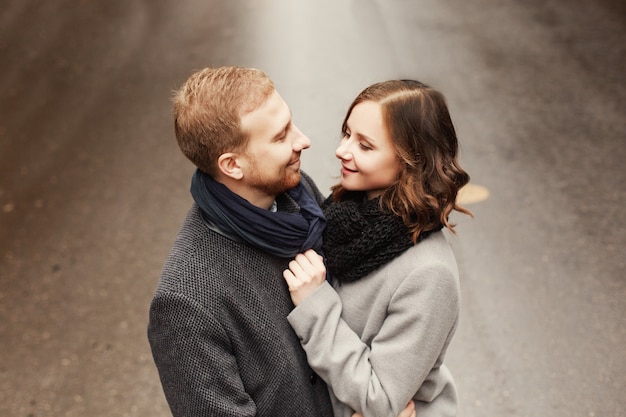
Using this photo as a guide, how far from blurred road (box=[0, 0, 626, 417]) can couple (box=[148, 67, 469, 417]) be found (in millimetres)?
1702

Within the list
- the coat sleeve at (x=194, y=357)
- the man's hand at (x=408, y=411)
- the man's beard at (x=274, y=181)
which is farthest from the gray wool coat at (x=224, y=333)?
the man's hand at (x=408, y=411)

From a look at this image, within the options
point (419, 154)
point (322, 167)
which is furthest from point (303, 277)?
point (322, 167)

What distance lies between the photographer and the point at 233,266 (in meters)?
2.10

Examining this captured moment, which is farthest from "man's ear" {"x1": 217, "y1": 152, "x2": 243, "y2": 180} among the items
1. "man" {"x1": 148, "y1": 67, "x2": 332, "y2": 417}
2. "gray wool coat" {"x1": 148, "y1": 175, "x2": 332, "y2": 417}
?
"gray wool coat" {"x1": 148, "y1": 175, "x2": 332, "y2": 417}

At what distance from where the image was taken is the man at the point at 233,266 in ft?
6.51

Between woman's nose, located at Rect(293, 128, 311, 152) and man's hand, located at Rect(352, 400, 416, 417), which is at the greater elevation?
woman's nose, located at Rect(293, 128, 311, 152)

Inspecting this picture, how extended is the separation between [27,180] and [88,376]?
2338mm

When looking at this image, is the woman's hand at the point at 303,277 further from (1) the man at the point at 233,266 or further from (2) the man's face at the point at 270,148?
(2) the man's face at the point at 270,148

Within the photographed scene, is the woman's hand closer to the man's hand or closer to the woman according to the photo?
the woman

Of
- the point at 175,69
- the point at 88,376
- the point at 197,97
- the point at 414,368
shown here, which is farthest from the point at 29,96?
the point at 414,368

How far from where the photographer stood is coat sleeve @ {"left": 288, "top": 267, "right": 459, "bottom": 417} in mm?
2043

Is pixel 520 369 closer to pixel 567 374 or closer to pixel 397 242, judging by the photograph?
pixel 567 374

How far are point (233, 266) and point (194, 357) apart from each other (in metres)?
0.31

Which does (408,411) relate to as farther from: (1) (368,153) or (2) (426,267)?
(1) (368,153)
